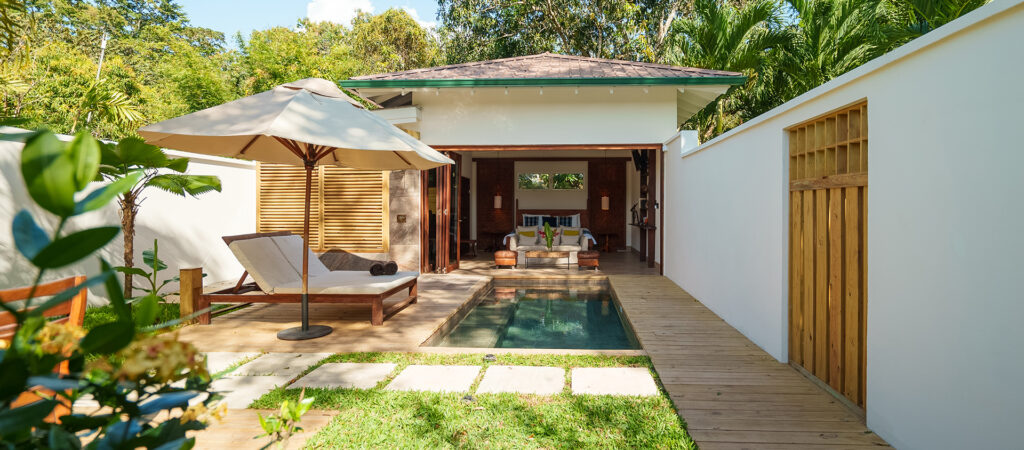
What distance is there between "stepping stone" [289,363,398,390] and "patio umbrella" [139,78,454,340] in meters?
1.00

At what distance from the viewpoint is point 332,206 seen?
9.46 m

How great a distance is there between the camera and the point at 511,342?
17.6 ft

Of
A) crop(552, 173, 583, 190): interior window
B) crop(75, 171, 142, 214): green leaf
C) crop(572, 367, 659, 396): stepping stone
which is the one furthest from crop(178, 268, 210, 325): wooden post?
crop(552, 173, 583, 190): interior window

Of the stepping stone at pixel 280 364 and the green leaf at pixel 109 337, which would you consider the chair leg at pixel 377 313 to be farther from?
the green leaf at pixel 109 337

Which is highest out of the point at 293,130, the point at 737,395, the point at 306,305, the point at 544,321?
the point at 293,130

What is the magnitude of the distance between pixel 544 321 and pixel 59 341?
588 centimetres

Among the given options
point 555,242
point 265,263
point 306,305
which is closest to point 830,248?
point 306,305

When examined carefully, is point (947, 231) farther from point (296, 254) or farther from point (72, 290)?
point (296, 254)

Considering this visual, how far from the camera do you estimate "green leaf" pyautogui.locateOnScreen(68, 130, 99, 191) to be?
50cm

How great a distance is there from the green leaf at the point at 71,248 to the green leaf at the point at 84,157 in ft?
0.15

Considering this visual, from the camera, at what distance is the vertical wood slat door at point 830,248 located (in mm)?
3111

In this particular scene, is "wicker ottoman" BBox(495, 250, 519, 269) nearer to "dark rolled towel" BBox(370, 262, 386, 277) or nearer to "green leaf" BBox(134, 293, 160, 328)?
"dark rolled towel" BBox(370, 262, 386, 277)

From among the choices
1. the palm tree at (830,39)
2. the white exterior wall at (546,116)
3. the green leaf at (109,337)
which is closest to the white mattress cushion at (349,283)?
the white exterior wall at (546,116)

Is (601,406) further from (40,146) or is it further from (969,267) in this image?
(40,146)
